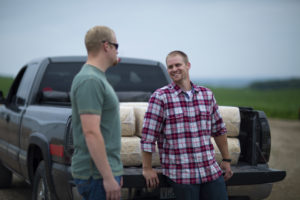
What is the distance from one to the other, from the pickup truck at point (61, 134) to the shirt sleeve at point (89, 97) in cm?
106

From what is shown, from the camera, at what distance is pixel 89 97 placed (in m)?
2.18

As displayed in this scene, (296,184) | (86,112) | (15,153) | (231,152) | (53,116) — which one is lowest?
(296,184)

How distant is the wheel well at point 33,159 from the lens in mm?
4406

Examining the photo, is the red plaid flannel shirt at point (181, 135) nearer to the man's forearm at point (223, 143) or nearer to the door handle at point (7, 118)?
the man's forearm at point (223, 143)

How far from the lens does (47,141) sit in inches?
150

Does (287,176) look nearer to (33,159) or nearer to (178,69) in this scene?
(33,159)

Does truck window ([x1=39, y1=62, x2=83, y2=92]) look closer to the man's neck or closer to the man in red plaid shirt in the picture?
the man in red plaid shirt

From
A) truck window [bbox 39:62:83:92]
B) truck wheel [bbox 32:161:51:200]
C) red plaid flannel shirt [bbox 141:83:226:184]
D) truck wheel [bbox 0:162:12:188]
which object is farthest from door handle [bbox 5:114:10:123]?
red plaid flannel shirt [bbox 141:83:226:184]

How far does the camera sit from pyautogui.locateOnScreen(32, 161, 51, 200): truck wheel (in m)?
3.90

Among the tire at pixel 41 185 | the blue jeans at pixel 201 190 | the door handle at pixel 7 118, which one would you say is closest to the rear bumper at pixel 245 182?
the blue jeans at pixel 201 190

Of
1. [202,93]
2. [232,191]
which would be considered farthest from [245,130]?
[202,93]

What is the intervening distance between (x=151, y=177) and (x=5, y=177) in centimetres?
410

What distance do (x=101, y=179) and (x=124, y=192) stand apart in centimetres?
88

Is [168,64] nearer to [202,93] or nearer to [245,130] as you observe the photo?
[202,93]
